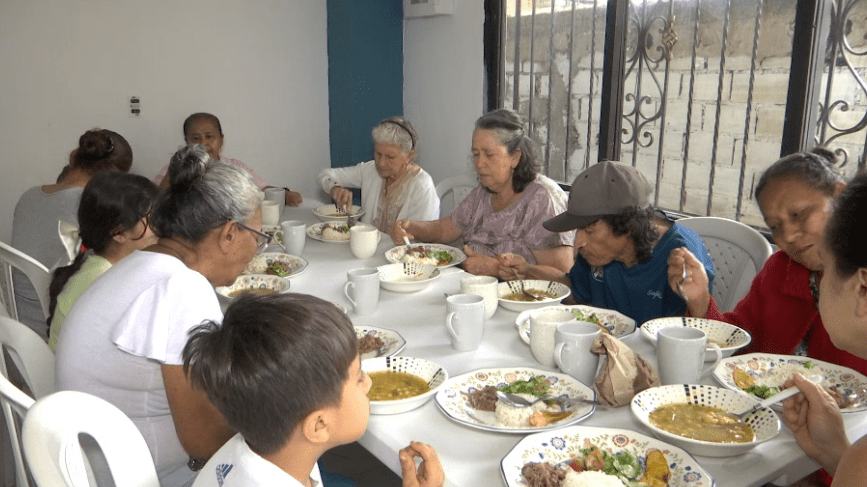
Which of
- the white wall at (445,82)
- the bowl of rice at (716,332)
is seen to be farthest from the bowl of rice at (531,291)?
the white wall at (445,82)

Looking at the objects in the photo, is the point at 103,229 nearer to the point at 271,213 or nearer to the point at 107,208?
the point at 107,208

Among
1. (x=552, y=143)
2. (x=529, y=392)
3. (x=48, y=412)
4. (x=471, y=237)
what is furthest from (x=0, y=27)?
(x=529, y=392)

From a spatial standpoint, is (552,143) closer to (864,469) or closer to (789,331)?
(789,331)

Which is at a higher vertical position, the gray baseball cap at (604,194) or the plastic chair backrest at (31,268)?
the gray baseball cap at (604,194)

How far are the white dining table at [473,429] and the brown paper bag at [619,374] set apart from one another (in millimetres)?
32

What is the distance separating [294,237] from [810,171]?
1708 millimetres

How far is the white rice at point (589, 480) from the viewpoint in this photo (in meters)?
0.98

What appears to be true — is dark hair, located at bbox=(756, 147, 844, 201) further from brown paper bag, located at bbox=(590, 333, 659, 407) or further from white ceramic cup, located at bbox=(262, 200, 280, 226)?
white ceramic cup, located at bbox=(262, 200, 280, 226)

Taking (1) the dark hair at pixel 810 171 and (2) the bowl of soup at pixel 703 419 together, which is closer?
(2) the bowl of soup at pixel 703 419

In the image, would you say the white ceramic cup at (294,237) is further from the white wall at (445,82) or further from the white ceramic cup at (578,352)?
the white wall at (445,82)

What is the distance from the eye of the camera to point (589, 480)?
0.99 m

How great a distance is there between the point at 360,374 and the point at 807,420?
770 mm

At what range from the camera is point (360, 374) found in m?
1.11

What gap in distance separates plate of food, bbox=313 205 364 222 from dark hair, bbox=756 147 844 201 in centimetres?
196
